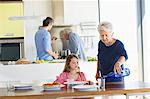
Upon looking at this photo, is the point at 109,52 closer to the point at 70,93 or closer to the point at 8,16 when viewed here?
the point at 70,93

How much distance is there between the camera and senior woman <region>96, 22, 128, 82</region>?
3220 mm

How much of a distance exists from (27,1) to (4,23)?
557mm

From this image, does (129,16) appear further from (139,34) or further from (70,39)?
(70,39)

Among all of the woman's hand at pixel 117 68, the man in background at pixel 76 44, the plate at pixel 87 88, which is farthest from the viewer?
the man in background at pixel 76 44

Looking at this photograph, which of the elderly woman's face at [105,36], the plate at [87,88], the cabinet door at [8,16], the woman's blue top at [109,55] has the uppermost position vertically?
the cabinet door at [8,16]

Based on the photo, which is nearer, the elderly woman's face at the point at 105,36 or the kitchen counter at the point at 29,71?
the elderly woman's face at the point at 105,36

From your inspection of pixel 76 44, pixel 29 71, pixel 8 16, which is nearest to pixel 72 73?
pixel 29 71

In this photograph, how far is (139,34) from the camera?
5.64 m

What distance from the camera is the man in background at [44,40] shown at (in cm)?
500

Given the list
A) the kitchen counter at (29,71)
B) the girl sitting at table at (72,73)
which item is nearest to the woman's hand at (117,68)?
the girl sitting at table at (72,73)

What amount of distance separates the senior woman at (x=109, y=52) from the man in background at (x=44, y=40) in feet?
5.46

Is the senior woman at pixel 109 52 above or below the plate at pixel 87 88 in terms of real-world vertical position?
above

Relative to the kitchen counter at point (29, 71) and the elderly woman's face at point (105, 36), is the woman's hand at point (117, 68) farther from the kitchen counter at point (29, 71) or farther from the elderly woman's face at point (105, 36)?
the kitchen counter at point (29, 71)

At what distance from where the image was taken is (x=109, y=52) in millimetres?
3377
